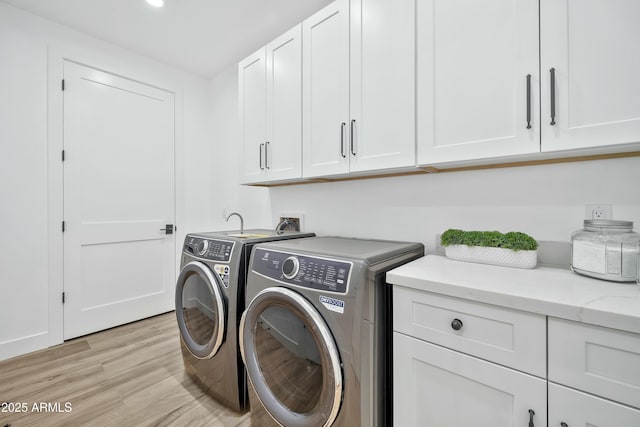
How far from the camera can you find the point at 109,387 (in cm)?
171

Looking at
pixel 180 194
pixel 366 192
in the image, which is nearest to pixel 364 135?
pixel 366 192

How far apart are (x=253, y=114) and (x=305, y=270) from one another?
1.46 meters

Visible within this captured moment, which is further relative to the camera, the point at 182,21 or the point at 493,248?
the point at 182,21

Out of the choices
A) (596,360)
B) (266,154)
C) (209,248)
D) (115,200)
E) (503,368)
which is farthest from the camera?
(115,200)

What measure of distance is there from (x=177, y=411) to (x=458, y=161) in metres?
2.02

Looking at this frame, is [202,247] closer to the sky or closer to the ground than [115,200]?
closer to the ground

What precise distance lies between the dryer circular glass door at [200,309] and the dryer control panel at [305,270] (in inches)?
14.1

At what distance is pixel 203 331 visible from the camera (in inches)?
63.1

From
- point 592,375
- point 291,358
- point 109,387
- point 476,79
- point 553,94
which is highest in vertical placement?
point 476,79

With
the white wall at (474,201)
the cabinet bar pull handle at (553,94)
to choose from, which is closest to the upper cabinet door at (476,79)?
the cabinet bar pull handle at (553,94)

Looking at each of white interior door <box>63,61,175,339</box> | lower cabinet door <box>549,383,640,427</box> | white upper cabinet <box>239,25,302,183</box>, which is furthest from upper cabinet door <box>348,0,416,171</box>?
white interior door <box>63,61,175,339</box>

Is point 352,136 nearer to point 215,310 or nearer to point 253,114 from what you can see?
point 253,114

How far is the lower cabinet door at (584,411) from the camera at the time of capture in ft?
2.06

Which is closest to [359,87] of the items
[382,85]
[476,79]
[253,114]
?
[382,85]
